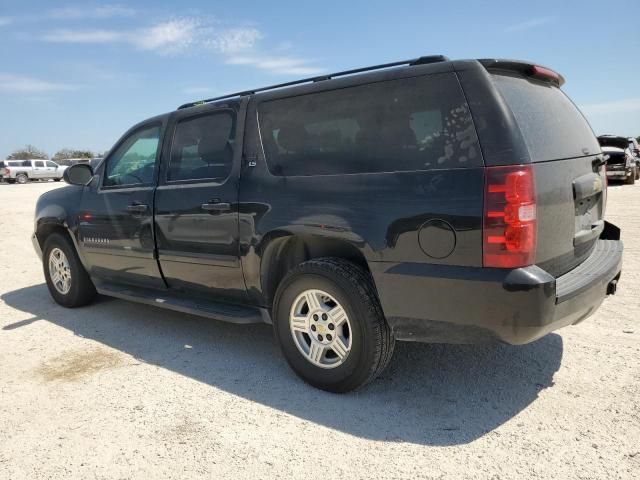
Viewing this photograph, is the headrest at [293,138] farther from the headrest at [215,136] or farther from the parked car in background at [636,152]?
the parked car in background at [636,152]

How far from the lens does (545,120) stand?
3.00 metres

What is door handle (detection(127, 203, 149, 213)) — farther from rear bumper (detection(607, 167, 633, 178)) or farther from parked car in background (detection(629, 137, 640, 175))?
parked car in background (detection(629, 137, 640, 175))

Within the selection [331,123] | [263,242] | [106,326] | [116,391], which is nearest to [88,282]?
[106,326]

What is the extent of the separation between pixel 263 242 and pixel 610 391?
7.64 ft

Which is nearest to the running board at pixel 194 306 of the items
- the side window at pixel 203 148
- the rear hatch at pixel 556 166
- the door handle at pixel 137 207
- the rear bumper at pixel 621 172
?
the door handle at pixel 137 207

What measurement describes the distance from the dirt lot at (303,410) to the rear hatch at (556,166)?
833mm

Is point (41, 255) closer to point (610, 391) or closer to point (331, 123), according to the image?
point (331, 123)

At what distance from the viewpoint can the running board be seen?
3.70 m

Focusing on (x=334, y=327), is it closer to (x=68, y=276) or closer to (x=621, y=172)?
(x=68, y=276)

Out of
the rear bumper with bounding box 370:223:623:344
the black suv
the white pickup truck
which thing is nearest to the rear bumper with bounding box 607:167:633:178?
the black suv

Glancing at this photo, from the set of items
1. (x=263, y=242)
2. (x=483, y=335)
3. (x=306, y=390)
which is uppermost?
(x=263, y=242)

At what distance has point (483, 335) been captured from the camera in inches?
107

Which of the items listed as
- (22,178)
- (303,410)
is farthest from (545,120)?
(22,178)

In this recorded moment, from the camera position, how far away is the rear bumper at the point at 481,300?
258 cm
